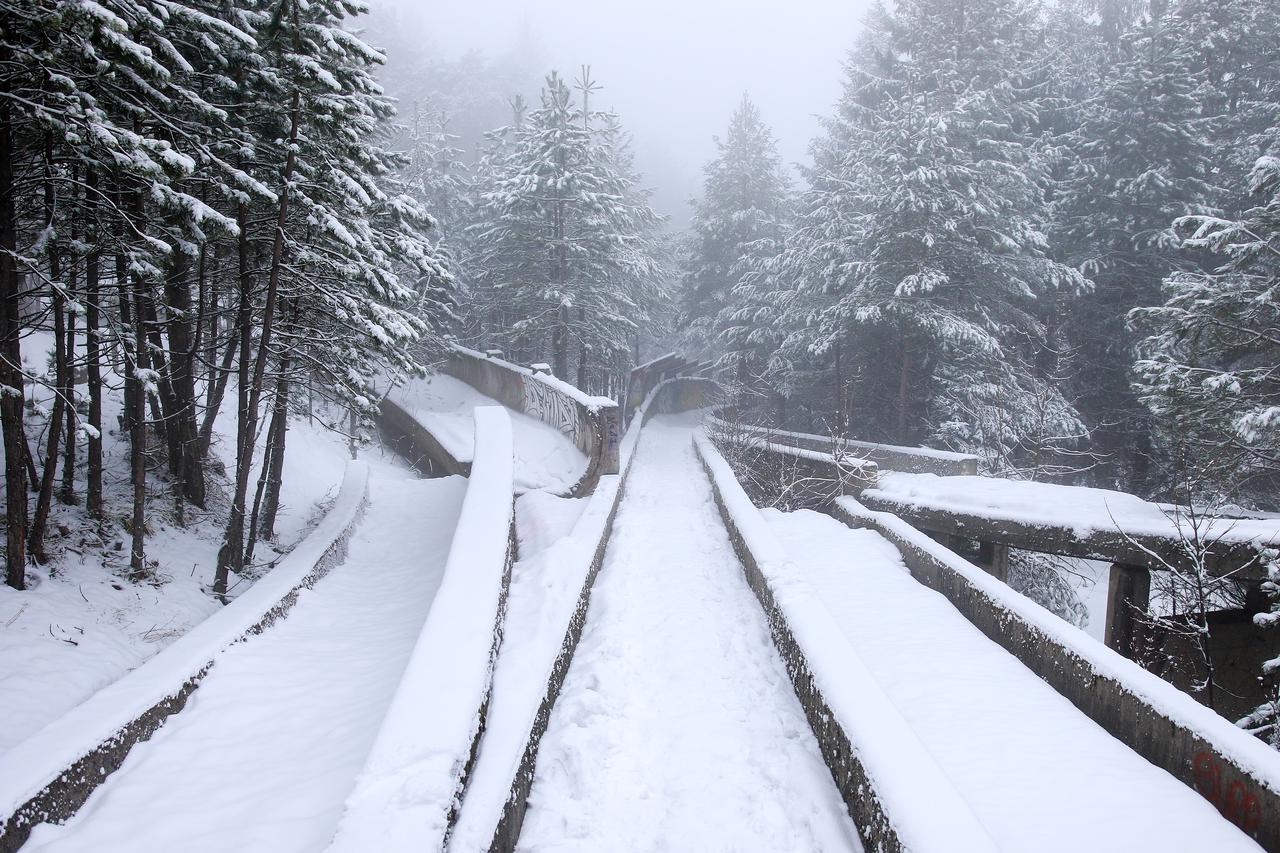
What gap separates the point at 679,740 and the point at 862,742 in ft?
4.63

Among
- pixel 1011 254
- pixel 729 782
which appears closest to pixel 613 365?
pixel 1011 254

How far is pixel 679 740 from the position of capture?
4.66 metres

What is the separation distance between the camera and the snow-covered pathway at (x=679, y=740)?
3783 mm

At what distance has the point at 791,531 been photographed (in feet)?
32.8

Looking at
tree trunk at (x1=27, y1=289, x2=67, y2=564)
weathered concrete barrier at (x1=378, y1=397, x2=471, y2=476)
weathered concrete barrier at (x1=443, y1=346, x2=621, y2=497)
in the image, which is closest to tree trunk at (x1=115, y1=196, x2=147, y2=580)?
tree trunk at (x1=27, y1=289, x2=67, y2=564)

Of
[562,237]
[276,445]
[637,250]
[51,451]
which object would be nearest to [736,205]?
[637,250]

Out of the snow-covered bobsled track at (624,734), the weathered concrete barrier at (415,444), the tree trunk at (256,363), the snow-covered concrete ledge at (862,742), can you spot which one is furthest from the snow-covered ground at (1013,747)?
the weathered concrete barrier at (415,444)

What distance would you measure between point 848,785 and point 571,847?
66.7 inches

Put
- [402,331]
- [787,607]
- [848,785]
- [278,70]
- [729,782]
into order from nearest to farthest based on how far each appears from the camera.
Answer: [848,785] → [729,782] → [787,607] → [278,70] → [402,331]

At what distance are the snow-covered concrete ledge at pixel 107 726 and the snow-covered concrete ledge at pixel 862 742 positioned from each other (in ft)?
15.1

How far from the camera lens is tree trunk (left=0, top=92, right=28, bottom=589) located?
581 centimetres

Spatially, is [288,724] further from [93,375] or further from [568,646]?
[93,375]

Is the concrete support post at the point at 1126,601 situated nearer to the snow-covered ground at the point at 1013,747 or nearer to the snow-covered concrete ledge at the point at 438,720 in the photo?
the snow-covered ground at the point at 1013,747

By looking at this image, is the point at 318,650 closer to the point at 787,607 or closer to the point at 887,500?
the point at 787,607
